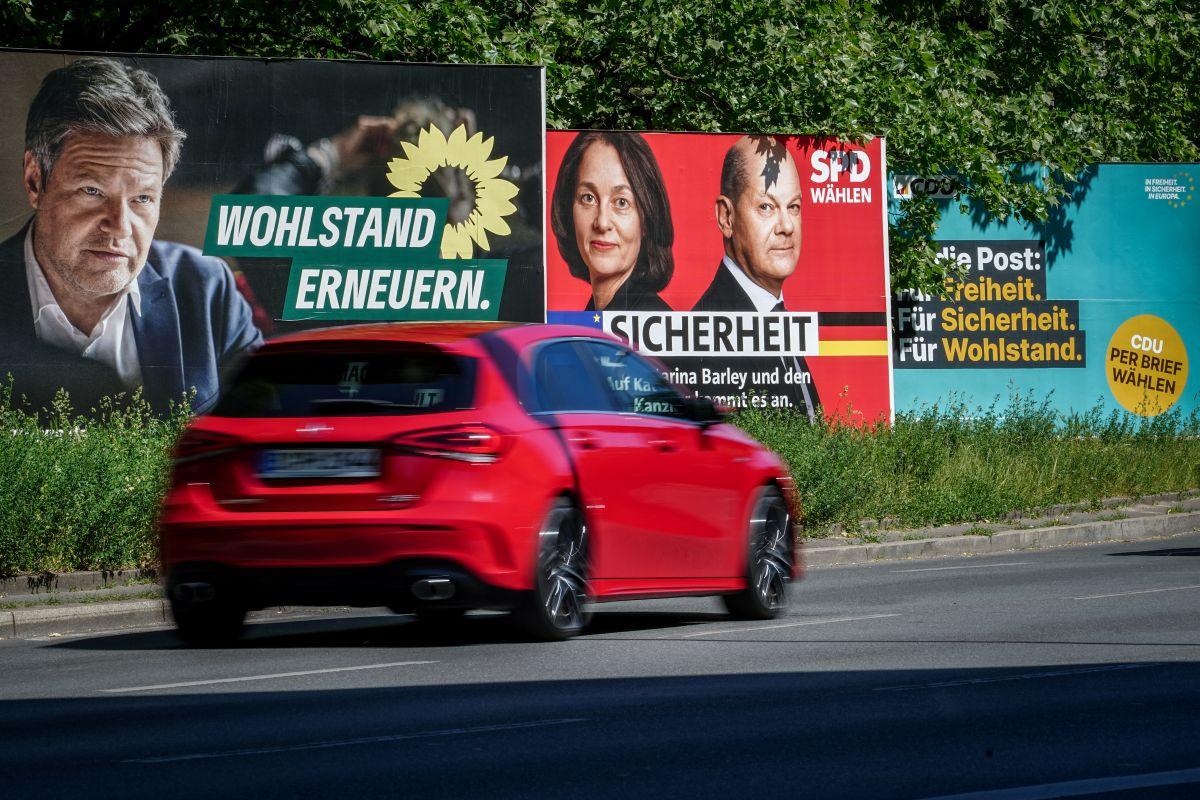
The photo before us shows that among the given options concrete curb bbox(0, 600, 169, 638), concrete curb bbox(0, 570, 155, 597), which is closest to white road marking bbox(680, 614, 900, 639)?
concrete curb bbox(0, 600, 169, 638)

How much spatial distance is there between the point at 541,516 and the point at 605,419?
0.96 m

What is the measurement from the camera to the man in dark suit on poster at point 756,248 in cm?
2484

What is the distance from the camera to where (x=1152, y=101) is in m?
40.2

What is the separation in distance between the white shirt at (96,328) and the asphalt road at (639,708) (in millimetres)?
8804

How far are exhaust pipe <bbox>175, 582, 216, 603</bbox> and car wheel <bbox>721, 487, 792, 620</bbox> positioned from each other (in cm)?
347

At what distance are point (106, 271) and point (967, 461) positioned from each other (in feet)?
31.4

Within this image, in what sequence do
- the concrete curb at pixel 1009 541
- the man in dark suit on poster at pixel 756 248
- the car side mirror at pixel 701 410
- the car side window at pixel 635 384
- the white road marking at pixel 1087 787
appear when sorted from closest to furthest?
the white road marking at pixel 1087 787
the car side window at pixel 635 384
the car side mirror at pixel 701 410
the concrete curb at pixel 1009 541
the man in dark suit on poster at pixel 756 248

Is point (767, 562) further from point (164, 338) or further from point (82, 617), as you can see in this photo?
point (164, 338)

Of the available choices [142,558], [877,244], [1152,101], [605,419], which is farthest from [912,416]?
[1152,101]

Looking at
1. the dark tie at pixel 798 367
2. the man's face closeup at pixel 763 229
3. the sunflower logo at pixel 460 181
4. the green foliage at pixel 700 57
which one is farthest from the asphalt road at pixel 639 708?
the green foliage at pixel 700 57

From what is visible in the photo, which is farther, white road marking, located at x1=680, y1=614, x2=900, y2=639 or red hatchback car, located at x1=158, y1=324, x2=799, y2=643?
white road marking, located at x1=680, y1=614, x2=900, y2=639

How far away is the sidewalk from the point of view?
43.4ft

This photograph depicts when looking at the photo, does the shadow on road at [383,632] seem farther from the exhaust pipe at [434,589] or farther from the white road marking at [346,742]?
the white road marking at [346,742]

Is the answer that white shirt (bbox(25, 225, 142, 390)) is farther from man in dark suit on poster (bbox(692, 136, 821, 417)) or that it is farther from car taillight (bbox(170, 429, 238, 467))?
car taillight (bbox(170, 429, 238, 467))
